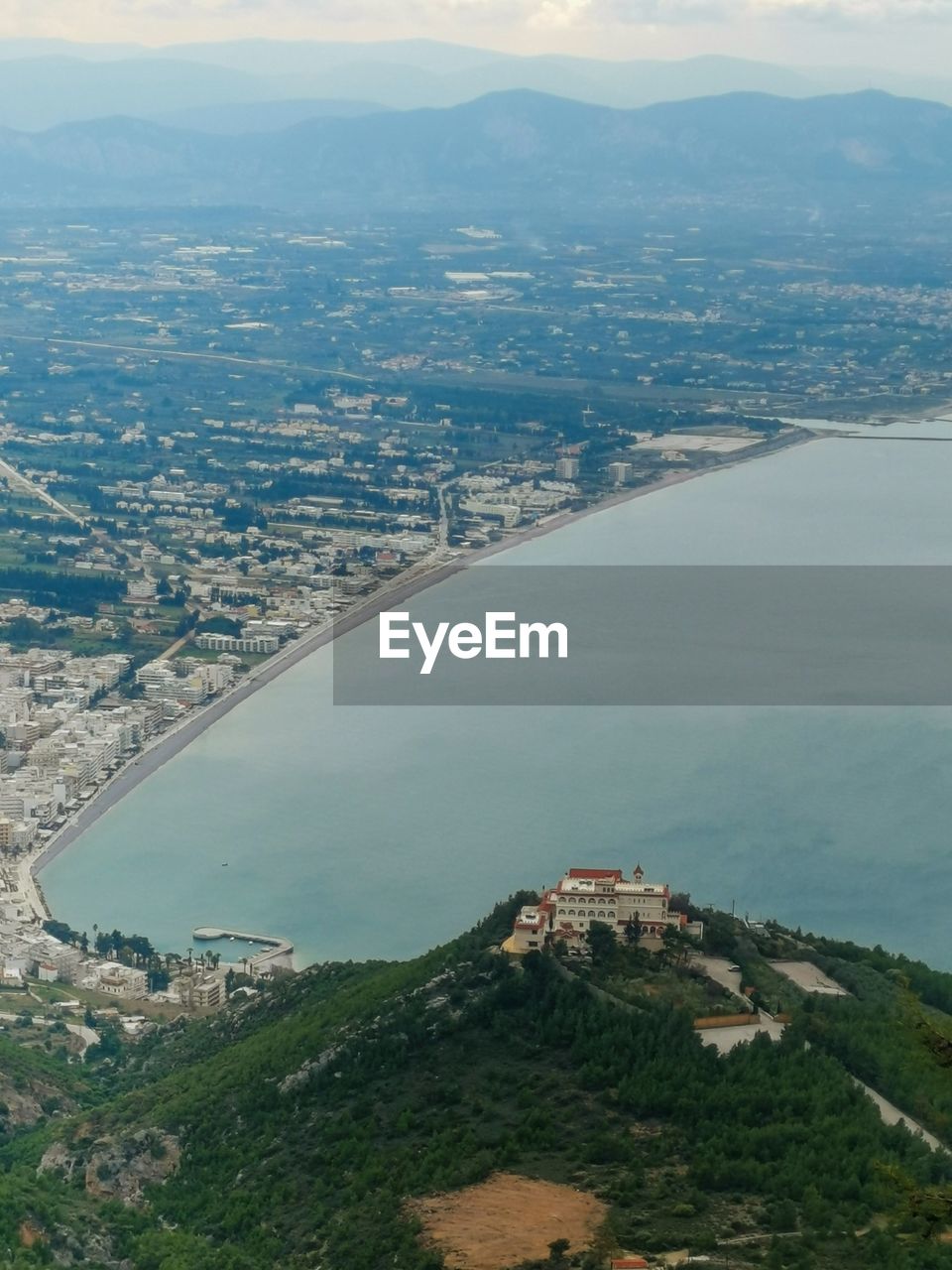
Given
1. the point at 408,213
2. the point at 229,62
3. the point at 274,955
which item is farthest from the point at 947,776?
the point at 229,62

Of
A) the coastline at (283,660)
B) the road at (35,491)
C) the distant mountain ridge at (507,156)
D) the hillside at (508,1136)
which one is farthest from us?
the distant mountain ridge at (507,156)

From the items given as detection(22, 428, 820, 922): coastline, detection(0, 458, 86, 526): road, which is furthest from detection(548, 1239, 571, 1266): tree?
detection(0, 458, 86, 526): road

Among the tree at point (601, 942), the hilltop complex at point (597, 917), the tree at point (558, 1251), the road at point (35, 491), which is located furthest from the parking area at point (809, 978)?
the road at point (35, 491)

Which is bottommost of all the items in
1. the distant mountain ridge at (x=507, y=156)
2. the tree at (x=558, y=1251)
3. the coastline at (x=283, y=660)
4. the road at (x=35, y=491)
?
the coastline at (x=283, y=660)

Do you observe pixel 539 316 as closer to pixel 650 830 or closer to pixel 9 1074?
pixel 650 830

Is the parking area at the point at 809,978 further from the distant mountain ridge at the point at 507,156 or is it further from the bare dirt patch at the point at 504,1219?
the distant mountain ridge at the point at 507,156
